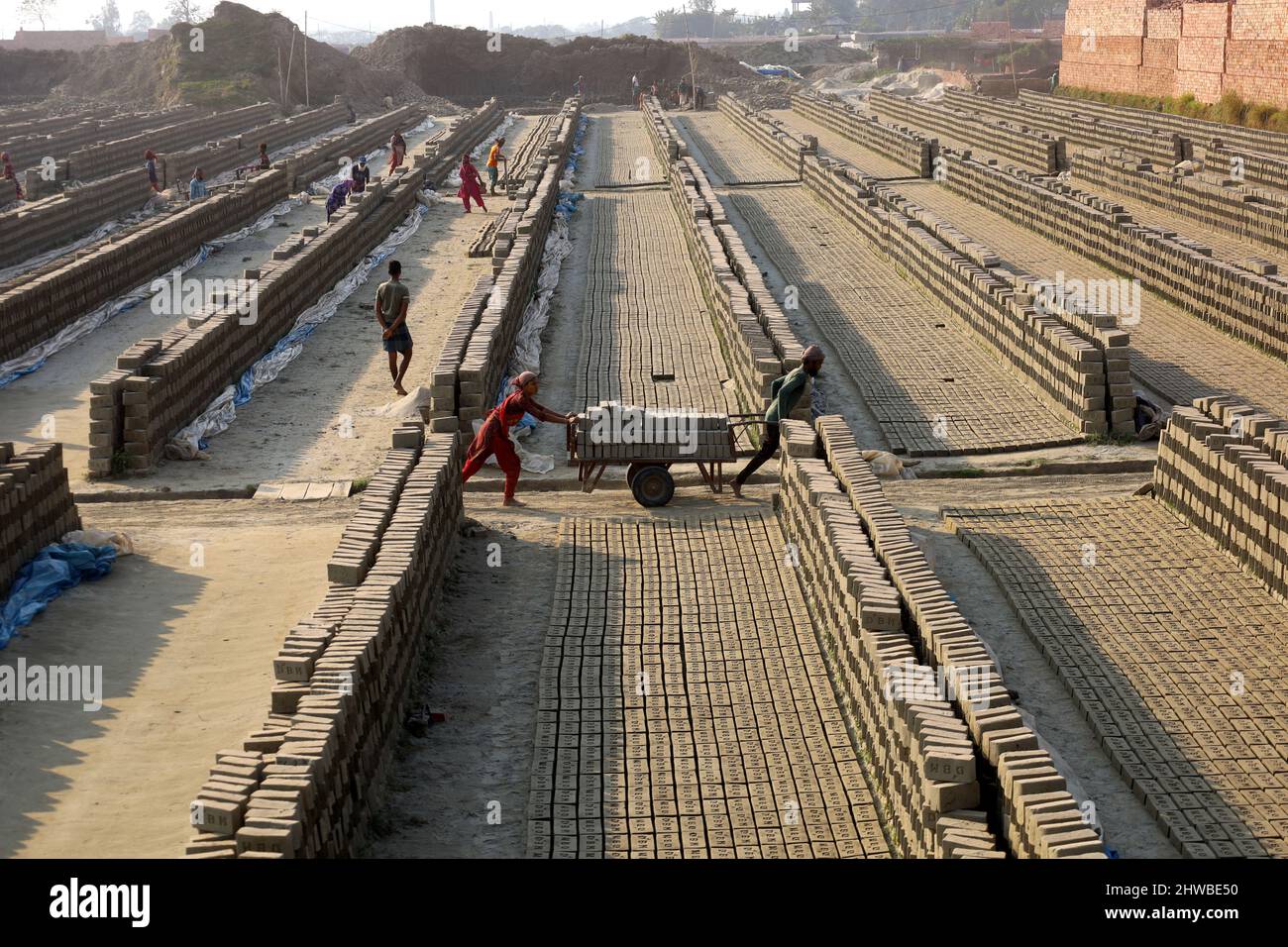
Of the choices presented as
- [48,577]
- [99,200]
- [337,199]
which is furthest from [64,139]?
[48,577]

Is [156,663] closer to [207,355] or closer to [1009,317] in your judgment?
[207,355]

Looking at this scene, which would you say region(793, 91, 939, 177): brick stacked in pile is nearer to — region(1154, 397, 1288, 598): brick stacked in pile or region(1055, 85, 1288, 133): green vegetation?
region(1055, 85, 1288, 133): green vegetation

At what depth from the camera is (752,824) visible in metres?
5.93

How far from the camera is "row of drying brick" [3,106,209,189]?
98.9 ft

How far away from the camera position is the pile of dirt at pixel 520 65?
2361 inches

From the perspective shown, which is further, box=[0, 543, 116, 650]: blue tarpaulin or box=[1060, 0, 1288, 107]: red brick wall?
box=[1060, 0, 1288, 107]: red brick wall

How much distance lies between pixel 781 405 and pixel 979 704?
4660 mm

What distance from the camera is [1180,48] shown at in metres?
34.7

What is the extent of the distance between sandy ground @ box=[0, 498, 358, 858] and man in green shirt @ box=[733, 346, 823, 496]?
270cm

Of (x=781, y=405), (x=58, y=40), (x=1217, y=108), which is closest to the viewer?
(x=781, y=405)

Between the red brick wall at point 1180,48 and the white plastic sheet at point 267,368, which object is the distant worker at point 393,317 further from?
the red brick wall at point 1180,48

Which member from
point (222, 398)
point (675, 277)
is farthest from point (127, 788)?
point (675, 277)

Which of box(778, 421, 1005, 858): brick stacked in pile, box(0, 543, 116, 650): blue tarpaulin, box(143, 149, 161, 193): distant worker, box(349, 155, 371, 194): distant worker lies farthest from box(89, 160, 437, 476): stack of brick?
box(143, 149, 161, 193): distant worker

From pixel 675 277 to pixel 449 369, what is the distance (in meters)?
7.10
